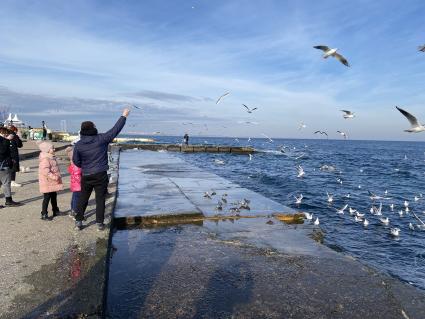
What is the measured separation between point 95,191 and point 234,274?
2.74m

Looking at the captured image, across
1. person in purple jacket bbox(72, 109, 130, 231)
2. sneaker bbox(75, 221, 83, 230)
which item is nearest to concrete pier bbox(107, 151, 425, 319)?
sneaker bbox(75, 221, 83, 230)

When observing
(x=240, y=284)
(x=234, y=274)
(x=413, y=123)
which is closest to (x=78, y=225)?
(x=234, y=274)

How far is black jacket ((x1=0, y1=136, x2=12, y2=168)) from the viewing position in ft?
27.8

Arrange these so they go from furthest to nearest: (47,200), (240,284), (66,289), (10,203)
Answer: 1. (10,203)
2. (47,200)
3. (240,284)
4. (66,289)

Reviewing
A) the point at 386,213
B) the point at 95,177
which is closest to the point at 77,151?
the point at 95,177

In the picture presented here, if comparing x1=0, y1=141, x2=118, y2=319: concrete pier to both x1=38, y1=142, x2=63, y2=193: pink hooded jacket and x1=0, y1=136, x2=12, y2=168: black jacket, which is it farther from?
x1=0, y1=136, x2=12, y2=168: black jacket

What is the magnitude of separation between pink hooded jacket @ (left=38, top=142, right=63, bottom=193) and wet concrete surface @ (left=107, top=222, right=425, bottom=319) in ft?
5.45

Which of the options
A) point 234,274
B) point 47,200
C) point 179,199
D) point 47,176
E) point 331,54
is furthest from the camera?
point 179,199

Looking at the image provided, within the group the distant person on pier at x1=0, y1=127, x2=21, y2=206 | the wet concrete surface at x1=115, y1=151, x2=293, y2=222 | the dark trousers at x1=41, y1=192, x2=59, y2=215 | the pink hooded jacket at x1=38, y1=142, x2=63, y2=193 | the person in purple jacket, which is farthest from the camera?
the wet concrete surface at x1=115, y1=151, x2=293, y2=222

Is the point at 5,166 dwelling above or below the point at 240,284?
above

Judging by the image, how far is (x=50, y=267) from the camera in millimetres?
4719

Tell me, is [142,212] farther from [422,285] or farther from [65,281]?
[422,285]

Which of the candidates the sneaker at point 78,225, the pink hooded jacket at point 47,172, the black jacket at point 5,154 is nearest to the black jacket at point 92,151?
the sneaker at point 78,225

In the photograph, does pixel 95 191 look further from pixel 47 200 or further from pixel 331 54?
pixel 331 54
